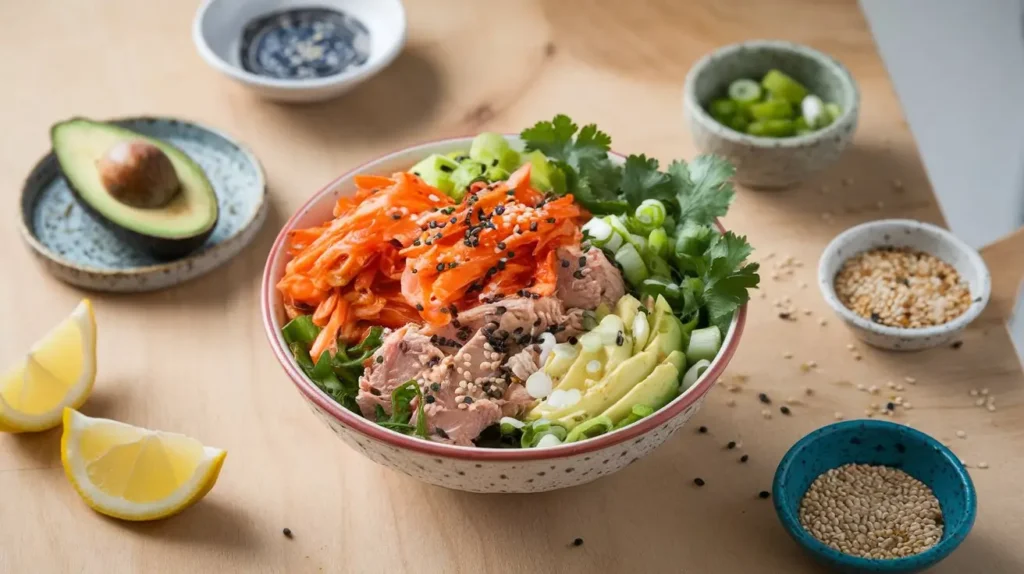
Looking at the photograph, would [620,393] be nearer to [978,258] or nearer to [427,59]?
[978,258]

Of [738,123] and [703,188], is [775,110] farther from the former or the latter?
[703,188]

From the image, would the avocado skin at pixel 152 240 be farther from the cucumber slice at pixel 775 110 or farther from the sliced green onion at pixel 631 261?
the cucumber slice at pixel 775 110

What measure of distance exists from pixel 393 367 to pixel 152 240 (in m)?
0.98

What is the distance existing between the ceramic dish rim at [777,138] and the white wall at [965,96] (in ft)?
6.55

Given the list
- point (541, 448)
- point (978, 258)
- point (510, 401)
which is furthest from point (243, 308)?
point (978, 258)

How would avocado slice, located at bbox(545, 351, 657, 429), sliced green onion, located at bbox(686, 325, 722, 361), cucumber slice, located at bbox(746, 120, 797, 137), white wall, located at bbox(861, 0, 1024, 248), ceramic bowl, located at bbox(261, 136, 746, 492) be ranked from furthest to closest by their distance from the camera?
white wall, located at bbox(861, 0, 1024, 248) < cucumber slice, located at bbox(746, 120, 797, 137) < sliced green onion, located at bbox(686, 325, 722, 361) < avocado slice, located at bbox(545, 351, 657, 429) < ceramic bowl, located at bbox(261, 136, 746, 492)

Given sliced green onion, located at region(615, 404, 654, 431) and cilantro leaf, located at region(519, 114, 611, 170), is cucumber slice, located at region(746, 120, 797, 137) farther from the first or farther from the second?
sliced green onion, located at region(615, 404, 654, 431)

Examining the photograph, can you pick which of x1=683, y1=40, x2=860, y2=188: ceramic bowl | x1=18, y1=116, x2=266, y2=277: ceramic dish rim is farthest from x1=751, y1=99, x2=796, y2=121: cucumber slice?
x1=18, y1=116, x2=266, y2=277: ceramic dish rim

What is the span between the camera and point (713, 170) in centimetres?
237

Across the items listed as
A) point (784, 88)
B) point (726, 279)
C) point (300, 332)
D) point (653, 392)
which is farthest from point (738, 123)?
point (300, 332)

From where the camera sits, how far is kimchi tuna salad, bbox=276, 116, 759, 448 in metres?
2.03

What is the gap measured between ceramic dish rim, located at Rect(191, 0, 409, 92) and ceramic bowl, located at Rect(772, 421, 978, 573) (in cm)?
175

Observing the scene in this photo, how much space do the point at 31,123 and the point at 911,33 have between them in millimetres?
4047

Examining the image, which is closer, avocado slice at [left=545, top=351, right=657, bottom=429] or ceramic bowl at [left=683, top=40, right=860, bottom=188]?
avocado slice at [left=545, top=351, right=657, bottom=429]
